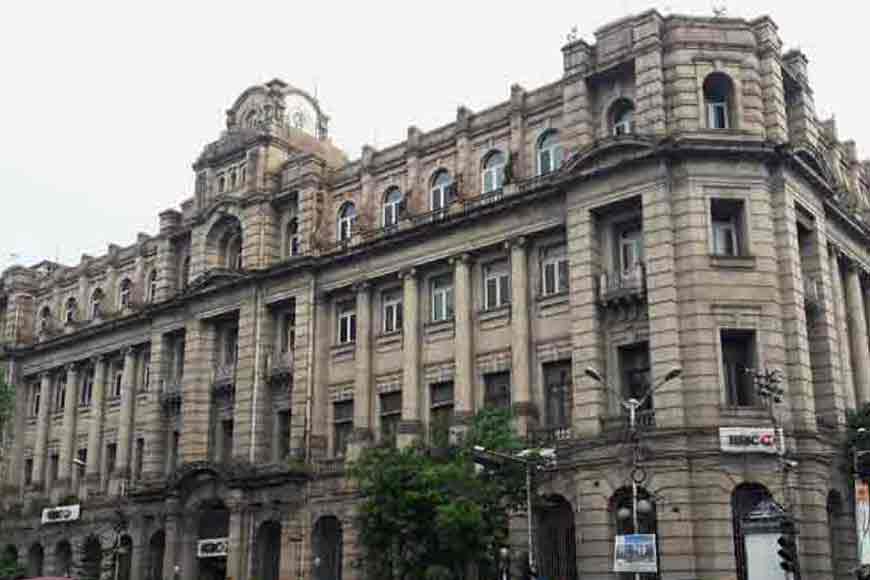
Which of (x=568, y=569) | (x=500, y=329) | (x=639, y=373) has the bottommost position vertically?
(x=568, y=569)

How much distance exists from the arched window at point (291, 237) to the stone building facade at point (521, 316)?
290 mm

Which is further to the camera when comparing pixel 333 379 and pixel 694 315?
pixel 333 379

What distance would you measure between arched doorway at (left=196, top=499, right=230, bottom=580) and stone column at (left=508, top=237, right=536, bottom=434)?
1529cm

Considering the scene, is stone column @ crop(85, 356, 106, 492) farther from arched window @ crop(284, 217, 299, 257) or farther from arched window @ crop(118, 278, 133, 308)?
arched window @ crop(284, 217, 299, 257)

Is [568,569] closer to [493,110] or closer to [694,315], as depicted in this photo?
[694,315]

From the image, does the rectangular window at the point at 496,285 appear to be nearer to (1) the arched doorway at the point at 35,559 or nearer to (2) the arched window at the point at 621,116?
(2) the arched window at the point at 621,116

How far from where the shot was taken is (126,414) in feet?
175

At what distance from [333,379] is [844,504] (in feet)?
66.8

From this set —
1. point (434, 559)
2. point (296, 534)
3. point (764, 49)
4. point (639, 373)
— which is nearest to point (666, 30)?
point (764, 49)

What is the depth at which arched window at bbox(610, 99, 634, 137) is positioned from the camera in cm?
3703

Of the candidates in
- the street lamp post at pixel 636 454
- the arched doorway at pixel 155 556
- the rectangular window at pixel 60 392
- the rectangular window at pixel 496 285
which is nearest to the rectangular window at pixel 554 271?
the rectangular window at pixel 496 285

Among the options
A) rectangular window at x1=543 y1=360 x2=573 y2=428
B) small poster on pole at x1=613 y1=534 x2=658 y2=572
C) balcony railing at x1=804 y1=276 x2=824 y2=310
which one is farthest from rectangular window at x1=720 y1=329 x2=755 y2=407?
small poster on pole at x1=613 y1=534 x2=658 y2=572

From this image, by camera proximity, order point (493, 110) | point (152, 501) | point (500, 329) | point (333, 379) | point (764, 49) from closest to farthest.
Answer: point (764, 49), point (500, 329), point (493, 110), point (333, 379), point (152, 501)

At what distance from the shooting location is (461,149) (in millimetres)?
41844
